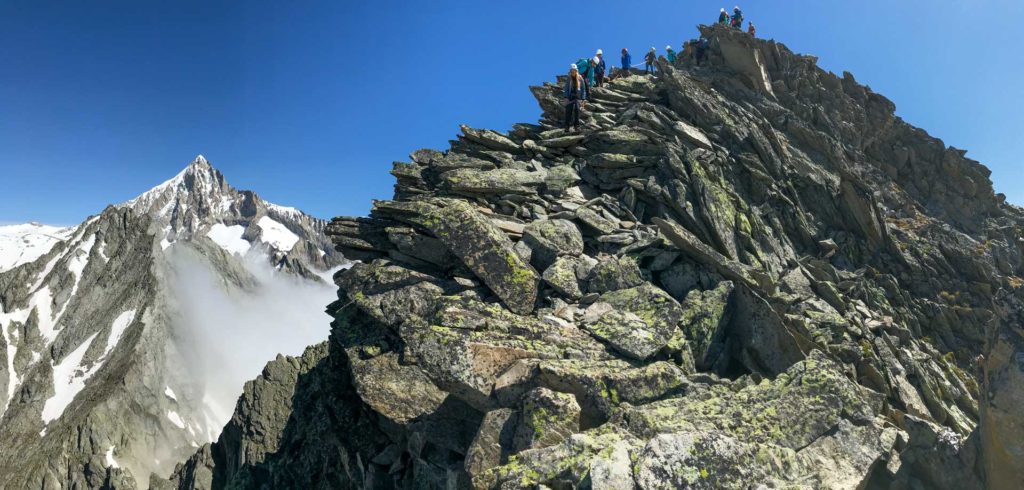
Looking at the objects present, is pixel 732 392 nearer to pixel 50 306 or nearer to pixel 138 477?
pixel 138 477

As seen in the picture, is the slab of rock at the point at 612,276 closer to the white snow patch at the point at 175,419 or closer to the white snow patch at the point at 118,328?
the white snow patch at the point at 175,419

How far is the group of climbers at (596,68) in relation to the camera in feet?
95.1

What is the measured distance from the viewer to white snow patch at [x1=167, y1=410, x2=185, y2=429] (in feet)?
498

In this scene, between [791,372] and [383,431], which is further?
[383,431]

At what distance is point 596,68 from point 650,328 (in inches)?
1115

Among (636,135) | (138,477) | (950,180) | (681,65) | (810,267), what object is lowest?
(138,477)

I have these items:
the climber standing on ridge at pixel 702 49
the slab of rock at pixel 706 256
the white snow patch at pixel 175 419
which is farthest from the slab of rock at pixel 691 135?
the white snow patch at pixel 175 419

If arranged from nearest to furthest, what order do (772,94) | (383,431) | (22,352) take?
1. (383,431)
2. (772,94)
3. (22,352)

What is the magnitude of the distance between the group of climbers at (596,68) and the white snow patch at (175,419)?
173 m

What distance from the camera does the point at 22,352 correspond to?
182m

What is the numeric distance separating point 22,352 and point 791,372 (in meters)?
259

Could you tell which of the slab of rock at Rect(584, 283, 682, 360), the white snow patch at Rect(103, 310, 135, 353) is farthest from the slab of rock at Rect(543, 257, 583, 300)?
the white snow patch at Rect(103, 310, 135, 353)

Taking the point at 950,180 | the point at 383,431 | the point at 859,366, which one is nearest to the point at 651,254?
the point at 859,366

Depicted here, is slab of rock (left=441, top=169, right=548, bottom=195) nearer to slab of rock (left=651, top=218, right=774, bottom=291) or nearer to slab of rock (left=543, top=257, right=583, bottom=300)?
slab of rock (left=543, top=257, right=583, bottom=300)
